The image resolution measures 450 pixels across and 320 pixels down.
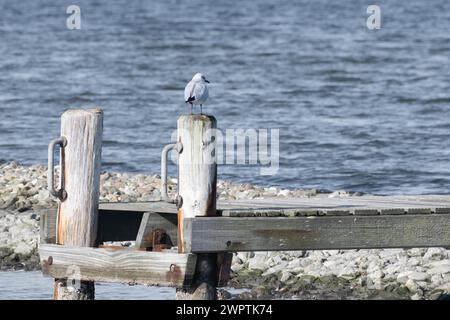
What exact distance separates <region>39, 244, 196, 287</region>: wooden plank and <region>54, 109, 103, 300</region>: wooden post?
10 centimetres

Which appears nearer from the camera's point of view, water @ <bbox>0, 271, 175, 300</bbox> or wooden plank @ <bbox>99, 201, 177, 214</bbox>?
wooden plank @ <bbox>99, 201, 177, 214</bbox>

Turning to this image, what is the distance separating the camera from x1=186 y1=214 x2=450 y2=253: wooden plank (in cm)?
1314

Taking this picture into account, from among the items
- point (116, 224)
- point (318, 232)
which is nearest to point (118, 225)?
point (116, 224)

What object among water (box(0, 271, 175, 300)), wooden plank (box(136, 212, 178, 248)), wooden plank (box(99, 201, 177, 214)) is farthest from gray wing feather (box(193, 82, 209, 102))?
water (box(0, 271, 175, 300))

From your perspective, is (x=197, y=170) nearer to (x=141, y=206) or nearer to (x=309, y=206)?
(x=309, y=206)

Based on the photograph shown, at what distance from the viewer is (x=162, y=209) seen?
14.3 meters

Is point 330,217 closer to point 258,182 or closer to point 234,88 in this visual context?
point 258,182

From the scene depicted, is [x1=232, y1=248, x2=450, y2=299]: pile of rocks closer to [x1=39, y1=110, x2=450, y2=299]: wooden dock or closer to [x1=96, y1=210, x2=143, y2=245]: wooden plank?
[x1=96, y1=210, x2=143, y2=245]: wooden plank

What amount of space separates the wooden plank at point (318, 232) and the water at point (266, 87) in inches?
440

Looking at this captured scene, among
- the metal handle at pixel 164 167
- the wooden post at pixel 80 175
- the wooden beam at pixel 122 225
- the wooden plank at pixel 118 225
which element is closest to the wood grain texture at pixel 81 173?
the wooden post at pixel 80 175

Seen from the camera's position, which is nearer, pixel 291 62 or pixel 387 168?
pixel 387 168

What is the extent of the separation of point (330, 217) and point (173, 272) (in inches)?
55.6

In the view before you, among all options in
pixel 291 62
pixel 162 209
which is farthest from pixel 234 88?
pixel 162 209

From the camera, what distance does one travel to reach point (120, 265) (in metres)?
13.5
